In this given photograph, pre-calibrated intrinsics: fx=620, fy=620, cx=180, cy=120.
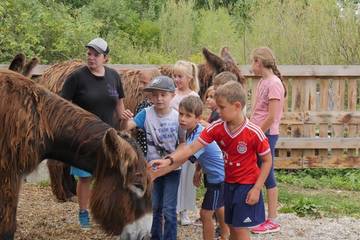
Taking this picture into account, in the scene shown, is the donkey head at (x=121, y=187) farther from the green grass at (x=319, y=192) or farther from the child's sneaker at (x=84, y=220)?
the green grass at (x=319, y=192)

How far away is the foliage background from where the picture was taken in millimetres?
11531

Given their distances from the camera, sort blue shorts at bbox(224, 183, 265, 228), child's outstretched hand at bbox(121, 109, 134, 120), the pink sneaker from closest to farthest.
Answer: blue shorts at bbox(224, 183, 265, 228)
child's outstretched hand at bbox(121, 109, 134, 120)
the pink sneaker

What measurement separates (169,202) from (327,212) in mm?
2910

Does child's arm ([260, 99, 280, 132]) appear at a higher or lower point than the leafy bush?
higher

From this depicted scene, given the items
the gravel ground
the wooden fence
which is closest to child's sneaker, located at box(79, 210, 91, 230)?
the gravel ground

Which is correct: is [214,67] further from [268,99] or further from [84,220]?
[84,220]

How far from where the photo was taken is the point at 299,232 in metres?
6.59

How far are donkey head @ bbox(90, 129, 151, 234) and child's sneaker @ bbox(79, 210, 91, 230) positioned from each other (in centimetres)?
176

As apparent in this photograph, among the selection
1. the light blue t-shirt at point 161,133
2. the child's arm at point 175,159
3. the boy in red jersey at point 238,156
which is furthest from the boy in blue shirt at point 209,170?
the boy in red jersey at point 238,156

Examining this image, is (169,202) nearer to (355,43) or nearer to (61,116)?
(61,116)

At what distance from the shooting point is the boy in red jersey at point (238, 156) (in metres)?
4.57

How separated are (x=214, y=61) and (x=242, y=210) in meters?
2.71

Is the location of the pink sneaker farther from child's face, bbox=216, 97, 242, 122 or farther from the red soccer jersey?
child's face, bbox=216, 97, 242, 122

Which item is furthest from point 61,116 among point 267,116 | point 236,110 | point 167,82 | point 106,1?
point 106,1
